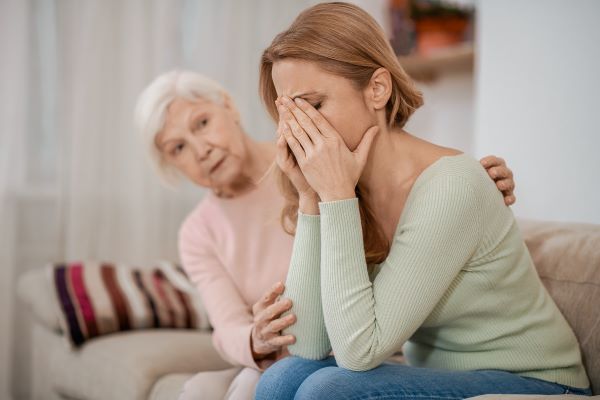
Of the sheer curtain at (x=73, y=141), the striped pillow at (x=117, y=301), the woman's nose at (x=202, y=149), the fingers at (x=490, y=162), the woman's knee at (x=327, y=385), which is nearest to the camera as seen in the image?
the woman's knee at (x=327, y=385)

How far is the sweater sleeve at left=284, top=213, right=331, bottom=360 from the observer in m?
1.25

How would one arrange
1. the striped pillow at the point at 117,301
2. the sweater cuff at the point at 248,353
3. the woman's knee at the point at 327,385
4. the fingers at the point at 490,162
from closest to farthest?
the woman's knee at the point at 327,385 → the fingers at the point at 490,162 → the sweater cuff at the point at 248,353 → the striped pillow at the point at 117,301

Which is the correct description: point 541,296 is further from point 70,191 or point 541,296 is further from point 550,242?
point 70,191

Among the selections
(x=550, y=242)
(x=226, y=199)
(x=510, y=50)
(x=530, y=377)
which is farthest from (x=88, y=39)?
(x=530, y=377)

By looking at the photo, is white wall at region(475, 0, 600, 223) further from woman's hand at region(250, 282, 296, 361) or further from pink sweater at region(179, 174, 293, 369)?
woman's hand at region(250, 282, 296, 361)

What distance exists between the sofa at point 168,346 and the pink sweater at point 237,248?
196 mm

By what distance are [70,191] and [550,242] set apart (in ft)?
6.90

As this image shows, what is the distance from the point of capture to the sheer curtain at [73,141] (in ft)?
9.16

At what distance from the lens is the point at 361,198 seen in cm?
134

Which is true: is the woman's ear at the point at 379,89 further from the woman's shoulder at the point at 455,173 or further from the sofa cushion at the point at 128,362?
the sofa cushion at the point at 128,362

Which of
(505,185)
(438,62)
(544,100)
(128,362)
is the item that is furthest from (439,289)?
(438,62)

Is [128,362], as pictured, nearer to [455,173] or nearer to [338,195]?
[338,195]

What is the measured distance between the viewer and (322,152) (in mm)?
1168

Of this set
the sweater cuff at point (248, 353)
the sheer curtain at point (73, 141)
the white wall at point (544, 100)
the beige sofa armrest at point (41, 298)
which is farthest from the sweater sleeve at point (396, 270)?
the sheer curtain at point (73, 141)
